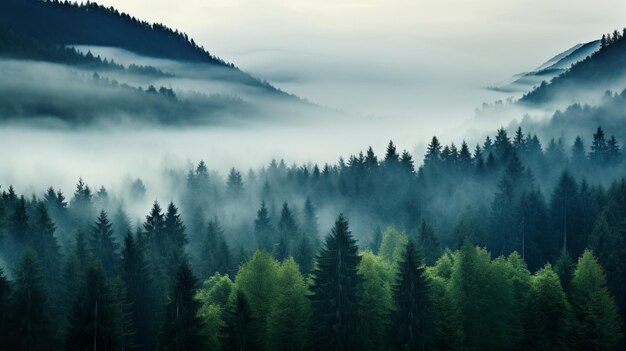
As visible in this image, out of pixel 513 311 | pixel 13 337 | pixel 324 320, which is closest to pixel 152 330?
pixel 13 337

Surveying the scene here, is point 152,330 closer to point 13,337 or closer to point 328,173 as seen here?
point 13,337

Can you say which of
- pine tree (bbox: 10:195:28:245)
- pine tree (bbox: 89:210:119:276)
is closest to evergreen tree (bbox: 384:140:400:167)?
pine tree (bbox: 89:210:119:276)

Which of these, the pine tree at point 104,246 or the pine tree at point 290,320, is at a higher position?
the pine tree at point 104,246

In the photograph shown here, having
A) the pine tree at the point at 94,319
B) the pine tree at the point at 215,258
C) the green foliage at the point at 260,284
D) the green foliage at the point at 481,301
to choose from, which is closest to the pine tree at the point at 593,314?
the green foliage at the point at 481,301

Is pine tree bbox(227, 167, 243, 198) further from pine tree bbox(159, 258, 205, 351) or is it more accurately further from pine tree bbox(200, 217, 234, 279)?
pine tree bbox(159, 258, 205, 351)

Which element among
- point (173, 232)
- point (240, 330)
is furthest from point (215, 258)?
point (240, 330)

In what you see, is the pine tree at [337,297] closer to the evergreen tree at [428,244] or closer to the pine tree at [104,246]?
the evergreen tree at [428,244]
